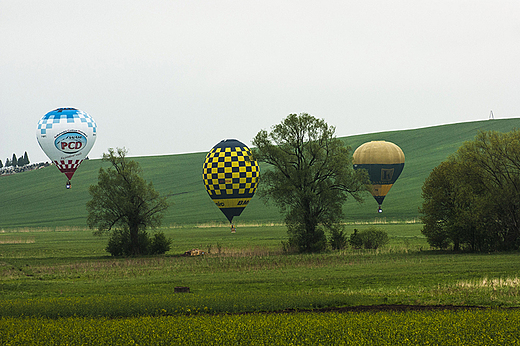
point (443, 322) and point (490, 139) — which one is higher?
point (490, 139)

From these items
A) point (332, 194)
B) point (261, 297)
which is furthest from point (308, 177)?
point (261, 297)

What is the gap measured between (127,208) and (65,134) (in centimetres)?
1848

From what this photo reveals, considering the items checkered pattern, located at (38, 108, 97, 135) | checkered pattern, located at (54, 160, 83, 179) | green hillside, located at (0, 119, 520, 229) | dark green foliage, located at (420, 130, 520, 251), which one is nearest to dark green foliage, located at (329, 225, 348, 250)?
dark green foliage, located at (420, 130, 520, 251)

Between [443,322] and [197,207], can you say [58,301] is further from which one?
[197,207]

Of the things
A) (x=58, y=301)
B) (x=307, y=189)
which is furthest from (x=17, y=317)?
(x=307, y=189)

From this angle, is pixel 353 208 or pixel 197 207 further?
pixel 197 207

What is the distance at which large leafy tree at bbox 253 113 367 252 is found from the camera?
5150 cm

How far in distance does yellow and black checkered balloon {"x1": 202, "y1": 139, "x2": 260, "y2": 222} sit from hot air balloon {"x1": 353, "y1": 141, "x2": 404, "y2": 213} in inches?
802

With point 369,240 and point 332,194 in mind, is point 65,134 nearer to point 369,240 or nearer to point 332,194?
point 332,194

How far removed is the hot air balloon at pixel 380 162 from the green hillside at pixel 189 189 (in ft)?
61.3

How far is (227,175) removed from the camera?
6106 centimetres

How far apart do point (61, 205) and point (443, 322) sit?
453 ft

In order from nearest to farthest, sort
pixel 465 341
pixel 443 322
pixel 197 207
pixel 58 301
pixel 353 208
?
1. pixel 465 341
2. pixel 443 322
3. pixel 58 301
4. pixel 353 208
5. pixel 197 207

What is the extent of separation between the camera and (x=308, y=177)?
52562 mm
